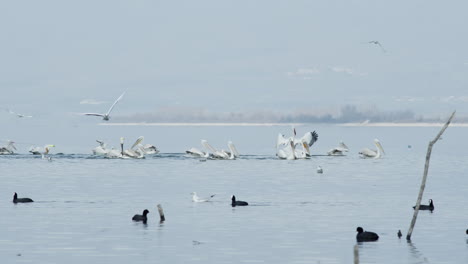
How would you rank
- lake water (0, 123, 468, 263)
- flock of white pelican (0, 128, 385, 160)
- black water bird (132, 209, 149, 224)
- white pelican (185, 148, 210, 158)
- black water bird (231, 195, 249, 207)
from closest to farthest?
1. lake water (0, 123, 468, 263)
2. black water bird (132, 209, 149, 224)
3. black water bird (231, 195, 249, 207)
4. flock of white pelican (0, 128, 385, 160)
5. white pelican (185, 148, 210, 158)

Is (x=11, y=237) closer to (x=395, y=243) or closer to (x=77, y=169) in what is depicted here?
(x=395, y=243)

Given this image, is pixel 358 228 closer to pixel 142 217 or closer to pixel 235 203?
pixel 142 217

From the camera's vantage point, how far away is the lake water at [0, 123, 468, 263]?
31.2 metres

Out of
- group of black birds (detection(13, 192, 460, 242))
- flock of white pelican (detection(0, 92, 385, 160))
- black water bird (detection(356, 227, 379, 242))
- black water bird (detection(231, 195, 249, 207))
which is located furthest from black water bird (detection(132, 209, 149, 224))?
flock of white pelican (detection(0, 92, 385, 160))

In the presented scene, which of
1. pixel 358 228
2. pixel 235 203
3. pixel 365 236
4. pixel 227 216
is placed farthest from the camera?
pixel 235 203

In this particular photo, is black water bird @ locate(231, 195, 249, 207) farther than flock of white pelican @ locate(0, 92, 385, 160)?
No

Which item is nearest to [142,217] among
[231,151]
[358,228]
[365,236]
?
[358,228]

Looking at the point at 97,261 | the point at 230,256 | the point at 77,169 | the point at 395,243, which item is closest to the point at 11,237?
the point at 97,261

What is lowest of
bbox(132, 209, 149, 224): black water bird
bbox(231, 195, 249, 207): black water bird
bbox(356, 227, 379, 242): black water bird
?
bbox(356, 227, 379, 242): black water bird

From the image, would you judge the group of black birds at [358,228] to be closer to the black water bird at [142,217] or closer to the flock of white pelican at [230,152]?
the black water bird at [142,217]

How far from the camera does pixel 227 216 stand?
41.4 metres

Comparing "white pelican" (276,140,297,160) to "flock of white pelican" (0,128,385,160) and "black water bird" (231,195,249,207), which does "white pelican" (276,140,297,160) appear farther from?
"black water bird" (231,195,249,207)

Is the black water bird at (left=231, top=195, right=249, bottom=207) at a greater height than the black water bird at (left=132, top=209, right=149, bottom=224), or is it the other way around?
A: the black water bird at (left=231, top=195, right=249, bottom=207)

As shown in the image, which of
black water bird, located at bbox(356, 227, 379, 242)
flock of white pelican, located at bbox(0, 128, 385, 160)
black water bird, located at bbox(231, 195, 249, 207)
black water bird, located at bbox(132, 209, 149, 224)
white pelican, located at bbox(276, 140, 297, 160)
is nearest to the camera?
black water bird, located at bbox(356, 227, 379, 242)
